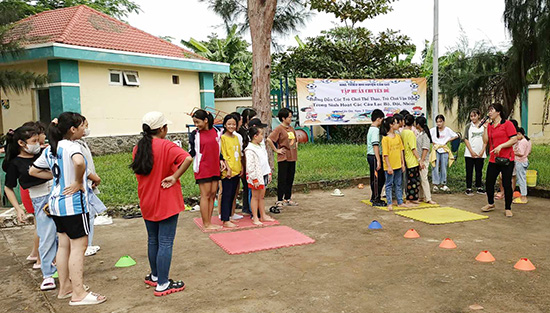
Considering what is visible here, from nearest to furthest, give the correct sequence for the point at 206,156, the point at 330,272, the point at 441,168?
the point at 330,272
the point at 206,156
the point at 441,168

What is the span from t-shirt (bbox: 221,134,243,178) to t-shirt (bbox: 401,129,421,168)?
117 inches

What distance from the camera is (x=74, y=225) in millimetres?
3824

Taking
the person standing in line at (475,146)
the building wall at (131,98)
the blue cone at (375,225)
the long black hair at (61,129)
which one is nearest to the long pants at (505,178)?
the person standing in line at (475,146)

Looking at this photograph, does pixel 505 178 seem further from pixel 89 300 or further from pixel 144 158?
pixel 89 300

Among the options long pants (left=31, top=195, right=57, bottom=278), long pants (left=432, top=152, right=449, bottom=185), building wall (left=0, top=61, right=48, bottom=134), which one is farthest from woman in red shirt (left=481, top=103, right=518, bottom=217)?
building wall (left=0, top=61, right=48, bottom=134)

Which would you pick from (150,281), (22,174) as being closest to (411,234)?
(150,281)

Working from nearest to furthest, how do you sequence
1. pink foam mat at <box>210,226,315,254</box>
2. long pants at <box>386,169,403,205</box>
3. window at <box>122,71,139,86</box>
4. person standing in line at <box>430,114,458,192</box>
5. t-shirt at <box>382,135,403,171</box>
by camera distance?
pink foam mat at <box>210,226,315,254</box>, t-shirt at <box>382,135,403,171</box>, long pants at <box>386,169,403,205</box>, person standing in line at <box>430,114,458,192</box>, window at <box>122,71,139,86</box>

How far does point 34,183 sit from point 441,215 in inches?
220

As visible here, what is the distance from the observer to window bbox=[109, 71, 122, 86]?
48.8 ft

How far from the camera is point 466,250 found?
5.25 m

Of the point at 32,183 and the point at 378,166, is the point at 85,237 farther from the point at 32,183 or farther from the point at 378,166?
the point at 378,166

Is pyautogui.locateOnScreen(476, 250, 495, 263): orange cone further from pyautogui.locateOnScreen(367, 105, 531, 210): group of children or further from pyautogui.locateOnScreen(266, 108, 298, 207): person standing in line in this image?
pyautogui.locateOnScreen(266, 108, 298, 207): person standing in line

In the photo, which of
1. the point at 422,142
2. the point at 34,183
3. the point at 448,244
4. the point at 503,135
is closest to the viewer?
the point at 34,183

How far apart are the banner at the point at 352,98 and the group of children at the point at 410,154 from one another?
21.5 feet
